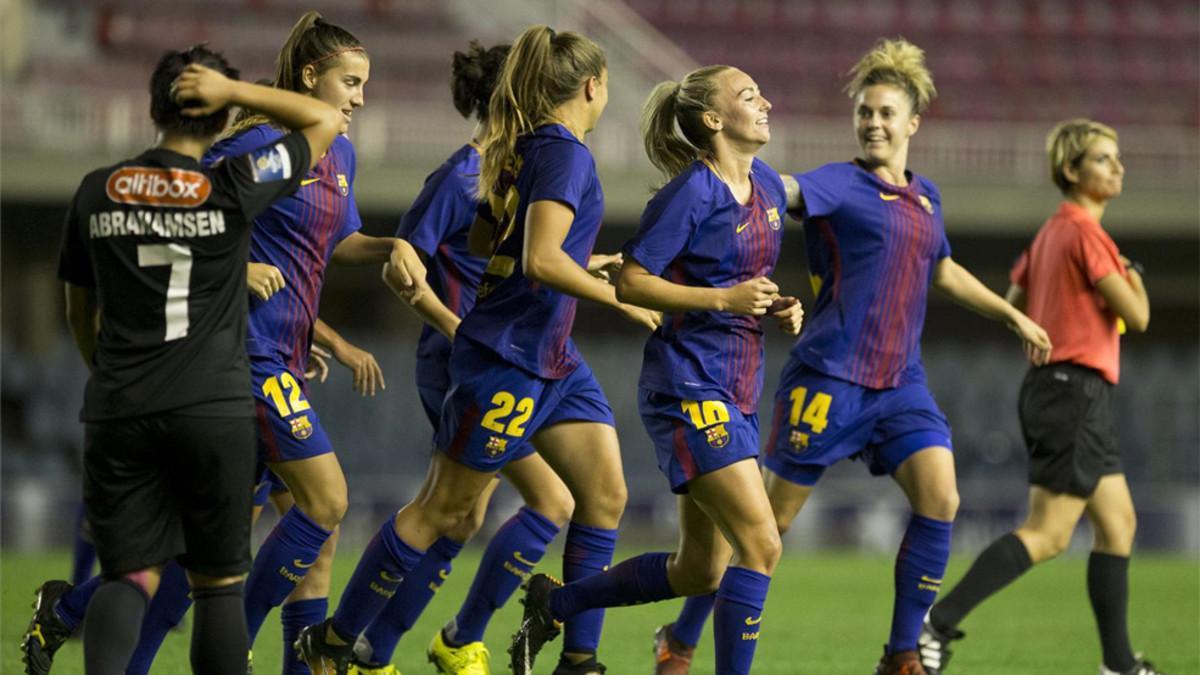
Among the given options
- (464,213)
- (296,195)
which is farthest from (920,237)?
(296,195)

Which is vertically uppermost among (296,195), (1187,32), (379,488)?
(1187,32)

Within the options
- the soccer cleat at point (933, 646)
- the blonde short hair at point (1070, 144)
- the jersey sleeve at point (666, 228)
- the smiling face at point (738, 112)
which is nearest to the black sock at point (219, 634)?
the jersey sleeve at point (666, 228)

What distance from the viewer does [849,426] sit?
5.29m

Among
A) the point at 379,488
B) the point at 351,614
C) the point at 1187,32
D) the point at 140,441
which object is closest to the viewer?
the point at 140,441

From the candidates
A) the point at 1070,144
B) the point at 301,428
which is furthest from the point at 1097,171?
the point at 301,428

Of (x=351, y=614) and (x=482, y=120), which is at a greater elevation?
(x=482, y=120)

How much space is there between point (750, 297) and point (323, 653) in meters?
1.67

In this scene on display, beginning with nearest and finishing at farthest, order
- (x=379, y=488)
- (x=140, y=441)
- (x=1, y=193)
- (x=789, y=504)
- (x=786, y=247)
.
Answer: (x=140, y=441) → (x=789, y=504) → (x=379, y=488) → (x=1, y=193) → (x=786, y=247)

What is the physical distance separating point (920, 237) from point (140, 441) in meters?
2.83

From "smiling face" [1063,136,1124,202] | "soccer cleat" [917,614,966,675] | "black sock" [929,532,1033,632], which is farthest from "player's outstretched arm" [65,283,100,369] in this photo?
"smiling face" [1063,136,1124,202]

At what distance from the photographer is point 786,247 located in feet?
55.4

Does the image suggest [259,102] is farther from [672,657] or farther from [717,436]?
[672,657]

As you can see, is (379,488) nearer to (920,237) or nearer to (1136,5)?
(920,237)

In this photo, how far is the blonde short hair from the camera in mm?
6055
